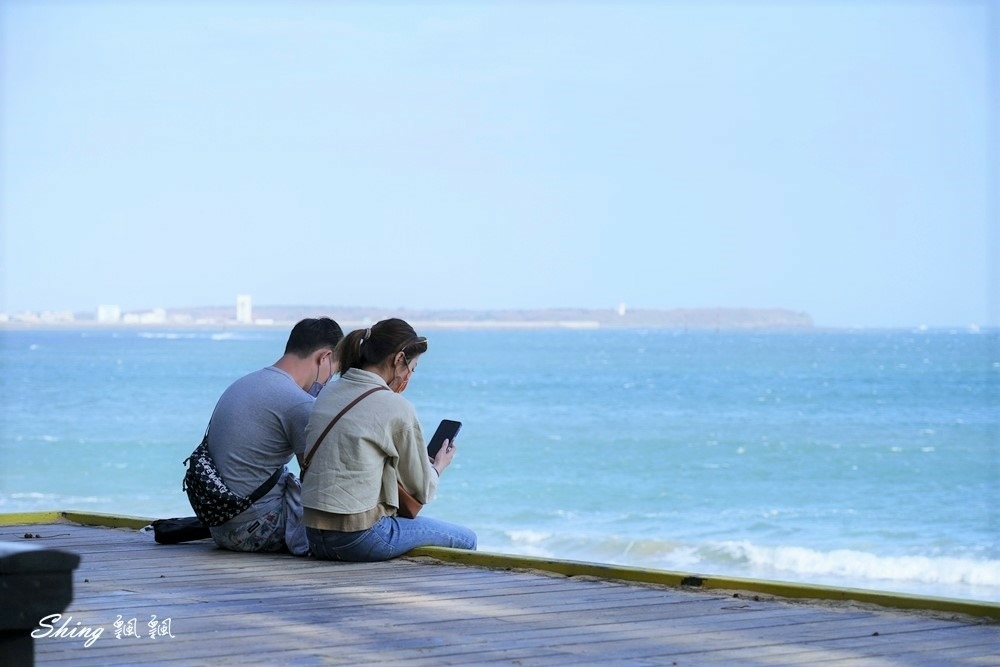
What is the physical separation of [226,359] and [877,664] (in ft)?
282

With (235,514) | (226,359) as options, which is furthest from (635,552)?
(226,359)

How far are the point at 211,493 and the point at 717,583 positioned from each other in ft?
7.32

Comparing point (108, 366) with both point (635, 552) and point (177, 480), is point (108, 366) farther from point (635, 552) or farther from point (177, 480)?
point (635, 552)

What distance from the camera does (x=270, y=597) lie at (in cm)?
448

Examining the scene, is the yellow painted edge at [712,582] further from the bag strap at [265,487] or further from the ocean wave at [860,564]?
the ocean wave at [860,564]

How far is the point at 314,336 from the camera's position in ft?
18.8

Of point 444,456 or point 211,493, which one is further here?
point 444,456

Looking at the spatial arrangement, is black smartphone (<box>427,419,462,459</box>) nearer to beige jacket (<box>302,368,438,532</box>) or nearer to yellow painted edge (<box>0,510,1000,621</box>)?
beige jacket (<box>302,368,438,532</box>)

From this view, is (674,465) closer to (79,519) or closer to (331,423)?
(79,519)

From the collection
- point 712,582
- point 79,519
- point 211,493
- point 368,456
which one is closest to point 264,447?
point 211,493

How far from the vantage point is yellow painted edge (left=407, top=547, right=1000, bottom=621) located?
4156mm

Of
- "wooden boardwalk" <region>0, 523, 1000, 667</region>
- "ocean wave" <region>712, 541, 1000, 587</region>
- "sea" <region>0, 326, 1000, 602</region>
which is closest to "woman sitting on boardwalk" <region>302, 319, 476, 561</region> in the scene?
"wooden boardwalk" <region>0, 523, 1000, 667</region>

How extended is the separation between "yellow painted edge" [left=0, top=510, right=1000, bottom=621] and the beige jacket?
357 millimetres

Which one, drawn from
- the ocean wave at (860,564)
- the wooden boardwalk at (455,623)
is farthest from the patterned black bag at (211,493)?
the ocean wave at (860,564)
